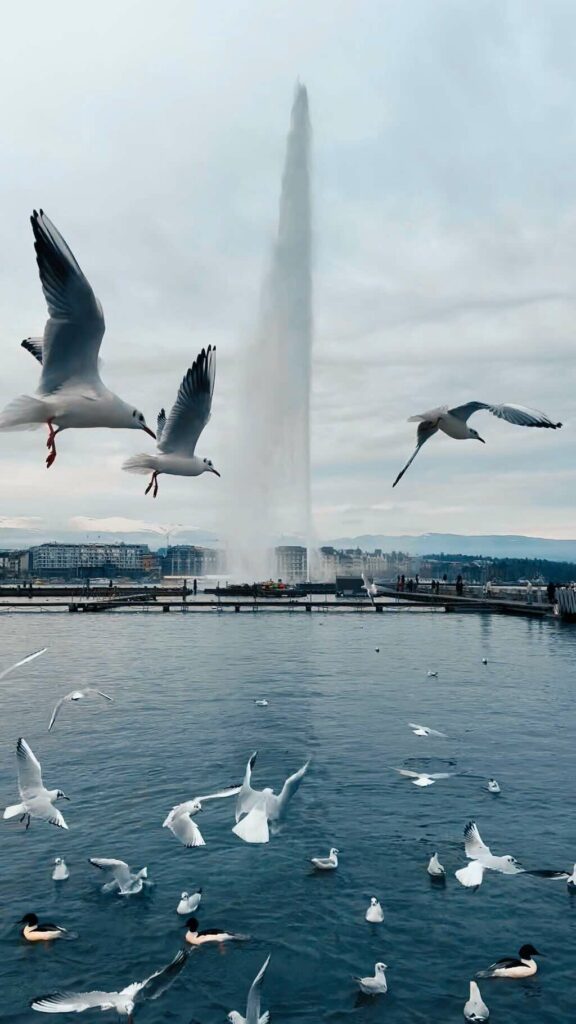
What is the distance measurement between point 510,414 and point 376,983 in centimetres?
597

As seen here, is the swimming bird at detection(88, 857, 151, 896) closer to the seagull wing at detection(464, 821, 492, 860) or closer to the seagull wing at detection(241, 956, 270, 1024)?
the seagull wing at detection(241, 956, 270, 1024)

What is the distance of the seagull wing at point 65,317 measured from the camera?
6.34 metres

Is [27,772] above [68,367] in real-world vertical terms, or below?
below

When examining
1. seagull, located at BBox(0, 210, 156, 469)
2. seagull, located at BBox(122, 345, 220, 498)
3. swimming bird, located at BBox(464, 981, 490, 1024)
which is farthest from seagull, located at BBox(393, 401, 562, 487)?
swimming bird, located at BBox(464, 981, 490, 1024)

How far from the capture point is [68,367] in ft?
23.7

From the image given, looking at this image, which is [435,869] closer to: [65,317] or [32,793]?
[32,793]

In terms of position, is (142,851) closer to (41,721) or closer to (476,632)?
(41,721)

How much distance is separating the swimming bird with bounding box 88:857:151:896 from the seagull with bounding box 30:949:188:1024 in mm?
1926

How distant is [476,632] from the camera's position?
48.5m

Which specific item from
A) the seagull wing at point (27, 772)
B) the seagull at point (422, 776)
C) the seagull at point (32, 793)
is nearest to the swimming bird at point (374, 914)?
the seagull at point (32, 793)

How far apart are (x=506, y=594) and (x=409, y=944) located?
2474 inches

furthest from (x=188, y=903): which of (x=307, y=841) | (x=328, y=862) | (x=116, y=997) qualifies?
(x=307, y=841)

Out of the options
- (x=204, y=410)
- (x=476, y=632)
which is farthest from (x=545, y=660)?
(x=204, y=410)

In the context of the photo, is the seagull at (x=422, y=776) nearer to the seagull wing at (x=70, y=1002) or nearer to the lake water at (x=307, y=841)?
the lake water at (x=307, y=841)
